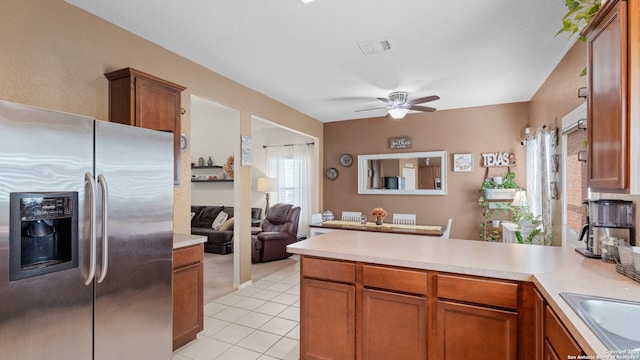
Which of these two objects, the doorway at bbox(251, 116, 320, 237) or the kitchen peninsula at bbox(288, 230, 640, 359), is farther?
the doorway at bbox(251, 116, 320, 237)

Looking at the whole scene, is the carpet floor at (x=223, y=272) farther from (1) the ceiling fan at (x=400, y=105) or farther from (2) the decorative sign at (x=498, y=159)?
(2) the decorative sign at (x=498, y=159)

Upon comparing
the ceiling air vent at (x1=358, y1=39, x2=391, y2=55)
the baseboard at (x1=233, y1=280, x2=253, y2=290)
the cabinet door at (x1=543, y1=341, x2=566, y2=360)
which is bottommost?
the baseboard at (x1=233, y1=280, x2=253, y2=290)

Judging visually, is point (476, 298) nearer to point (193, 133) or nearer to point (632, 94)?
point (632, 94)

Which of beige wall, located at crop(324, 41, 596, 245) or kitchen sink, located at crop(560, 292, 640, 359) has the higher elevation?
beige wall, located at crop(324, 41, 596, 245)

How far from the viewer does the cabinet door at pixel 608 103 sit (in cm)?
126

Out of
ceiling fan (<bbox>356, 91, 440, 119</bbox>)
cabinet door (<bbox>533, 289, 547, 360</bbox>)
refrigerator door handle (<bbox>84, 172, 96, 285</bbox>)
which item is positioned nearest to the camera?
cabinet door (<bbox>533, 289, 547, 360</bbox>)

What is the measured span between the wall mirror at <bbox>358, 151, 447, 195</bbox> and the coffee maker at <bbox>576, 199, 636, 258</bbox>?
3536mm

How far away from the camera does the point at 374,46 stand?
116 inches

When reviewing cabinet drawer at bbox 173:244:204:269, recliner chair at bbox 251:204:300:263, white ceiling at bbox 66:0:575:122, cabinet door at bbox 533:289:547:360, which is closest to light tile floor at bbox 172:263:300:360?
cabinet drawer at bbox 173:244:204:269

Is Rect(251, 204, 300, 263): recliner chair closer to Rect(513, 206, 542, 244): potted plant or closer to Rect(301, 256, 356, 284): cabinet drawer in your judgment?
Rect(301, 256, 356, 284): cabinet drawer

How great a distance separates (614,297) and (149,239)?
241 cm

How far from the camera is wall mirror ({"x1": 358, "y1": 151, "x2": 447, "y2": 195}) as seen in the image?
5.49 meters

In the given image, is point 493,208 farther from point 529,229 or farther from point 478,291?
point 478,291

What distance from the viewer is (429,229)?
14.3 ft
